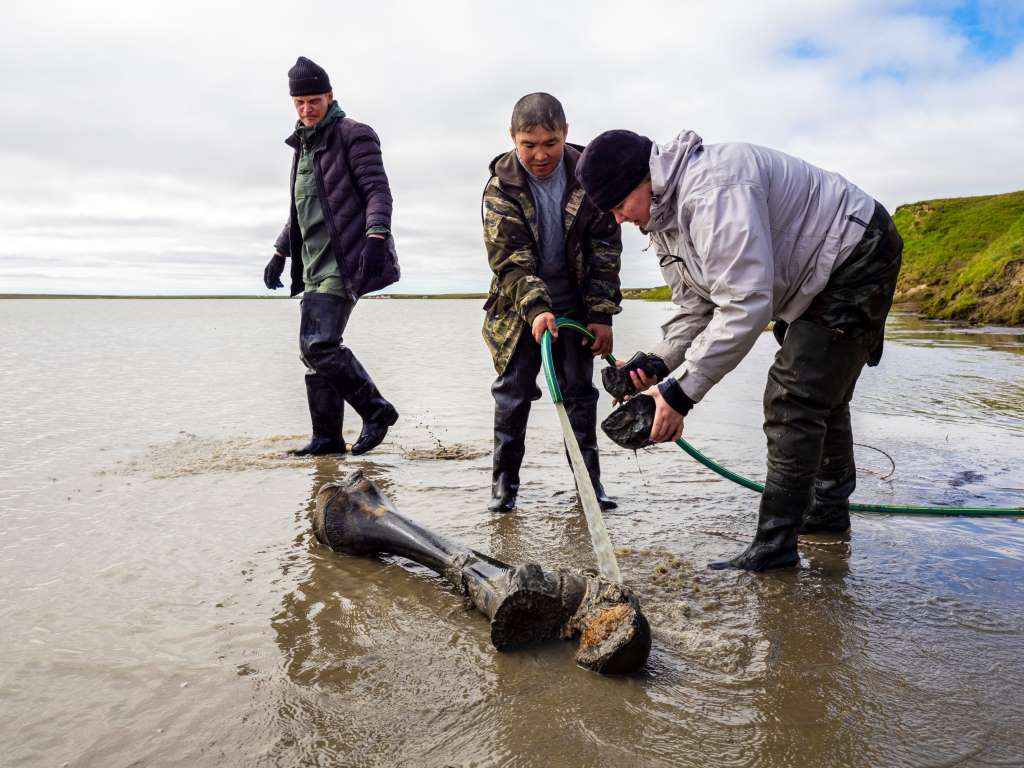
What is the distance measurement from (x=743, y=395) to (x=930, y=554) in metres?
5.94

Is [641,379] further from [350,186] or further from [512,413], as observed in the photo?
[350,186]

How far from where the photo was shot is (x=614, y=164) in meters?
3.06

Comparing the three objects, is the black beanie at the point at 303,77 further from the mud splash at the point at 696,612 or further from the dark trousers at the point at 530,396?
the mud splash at the point at 696,612

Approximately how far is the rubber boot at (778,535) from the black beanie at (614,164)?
156 centimetres

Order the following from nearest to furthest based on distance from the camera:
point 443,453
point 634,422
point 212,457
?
point 634,422, point 212,457, point 443,453

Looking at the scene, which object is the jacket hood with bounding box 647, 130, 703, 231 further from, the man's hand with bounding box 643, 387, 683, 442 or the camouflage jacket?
the camouflage jacket

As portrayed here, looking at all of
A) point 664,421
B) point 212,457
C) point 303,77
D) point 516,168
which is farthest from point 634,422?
point 212,457

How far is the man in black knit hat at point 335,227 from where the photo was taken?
550 centimetres

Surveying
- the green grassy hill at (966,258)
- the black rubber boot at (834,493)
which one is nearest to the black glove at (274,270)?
the black rubber boot at (834,493)

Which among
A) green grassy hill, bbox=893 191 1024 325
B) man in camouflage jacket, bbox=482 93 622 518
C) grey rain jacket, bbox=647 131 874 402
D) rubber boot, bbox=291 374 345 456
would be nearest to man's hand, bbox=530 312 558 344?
man in camouflage jacket, bbox=482 93 622 518

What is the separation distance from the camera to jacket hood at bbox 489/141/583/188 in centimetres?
430

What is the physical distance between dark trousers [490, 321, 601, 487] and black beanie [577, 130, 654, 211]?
4.93 ft

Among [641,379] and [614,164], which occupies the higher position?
[614,164]

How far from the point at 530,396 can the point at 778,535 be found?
1.75 metres
